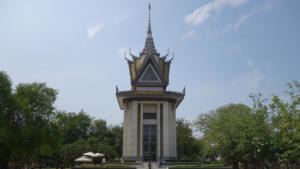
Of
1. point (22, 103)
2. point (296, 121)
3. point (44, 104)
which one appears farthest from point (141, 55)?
point (296, 121)

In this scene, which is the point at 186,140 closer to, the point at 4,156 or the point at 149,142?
the point at 149,142

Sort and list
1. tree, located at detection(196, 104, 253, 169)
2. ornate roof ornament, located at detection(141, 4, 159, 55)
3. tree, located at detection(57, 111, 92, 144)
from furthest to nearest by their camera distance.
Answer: tree, located at detection(57, 111, 92, 144) < ornate roof ornament, located at detection(141, 4, 159, 55) < tree, located at detection(196, 104, 253, 169)

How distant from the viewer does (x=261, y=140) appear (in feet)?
82.2

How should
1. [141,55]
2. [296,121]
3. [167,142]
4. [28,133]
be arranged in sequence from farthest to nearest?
1. [141,55]
2. [167,142]
3. [28,133]
4. [296,121]

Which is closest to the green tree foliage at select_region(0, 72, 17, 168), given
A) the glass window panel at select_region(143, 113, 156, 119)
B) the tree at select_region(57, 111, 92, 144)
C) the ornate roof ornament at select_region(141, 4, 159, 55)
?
the glass window panel at select_region(143, 113, 156, 119)

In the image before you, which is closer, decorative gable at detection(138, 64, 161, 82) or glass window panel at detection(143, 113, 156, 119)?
glass window panel at detection(143, 113, 156, 119)

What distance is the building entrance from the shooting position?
39438 millimetres

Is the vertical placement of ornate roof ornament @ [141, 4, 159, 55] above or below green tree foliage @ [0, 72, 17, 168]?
above

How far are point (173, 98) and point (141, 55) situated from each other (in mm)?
10208

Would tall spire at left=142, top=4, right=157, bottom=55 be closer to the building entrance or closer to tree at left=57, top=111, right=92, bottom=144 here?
the building entrance

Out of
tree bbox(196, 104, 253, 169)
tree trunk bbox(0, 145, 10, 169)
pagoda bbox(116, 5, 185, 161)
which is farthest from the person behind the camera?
pagoda bbox(116, 5, 185, 161)

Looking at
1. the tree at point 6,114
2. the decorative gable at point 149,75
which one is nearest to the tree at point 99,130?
the decorative gable at point 149,75

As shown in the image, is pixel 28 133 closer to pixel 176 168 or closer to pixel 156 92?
pixel 176 168

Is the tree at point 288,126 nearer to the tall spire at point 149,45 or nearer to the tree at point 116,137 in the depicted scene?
the tall spire at point 149,45
